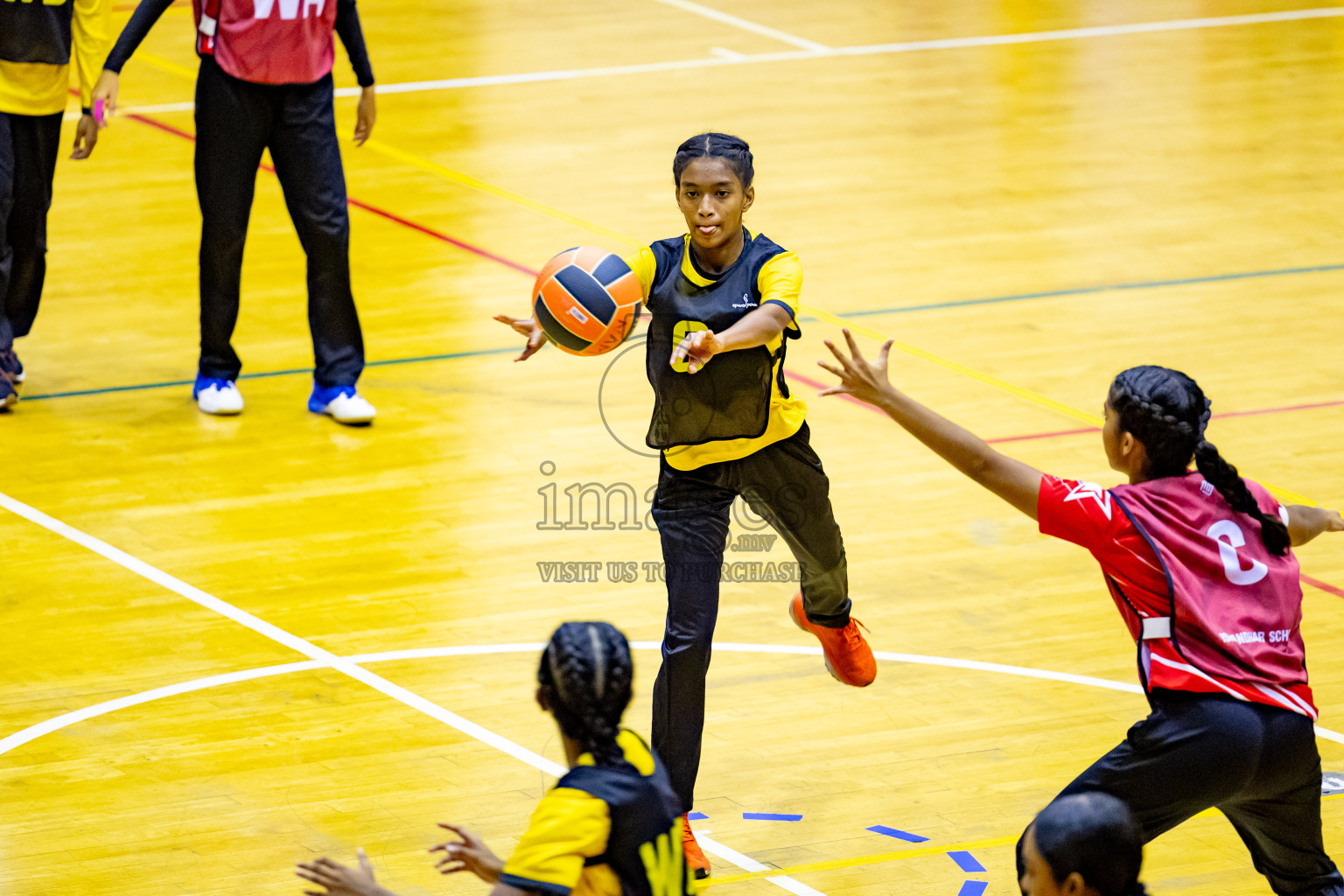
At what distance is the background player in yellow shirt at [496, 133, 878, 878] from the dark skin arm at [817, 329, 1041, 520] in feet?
3.11

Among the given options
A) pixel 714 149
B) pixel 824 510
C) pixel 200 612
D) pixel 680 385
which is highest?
pixel 714 149

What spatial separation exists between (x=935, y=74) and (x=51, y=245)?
7.50 m

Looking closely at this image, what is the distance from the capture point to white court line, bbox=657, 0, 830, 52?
16.8 m

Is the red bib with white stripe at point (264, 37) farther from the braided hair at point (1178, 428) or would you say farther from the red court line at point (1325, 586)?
the braided hair at point (1178, 428)

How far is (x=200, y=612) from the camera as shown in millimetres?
6977

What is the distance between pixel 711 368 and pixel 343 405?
3.84m

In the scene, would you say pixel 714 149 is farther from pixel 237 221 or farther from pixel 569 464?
pixel 237 221

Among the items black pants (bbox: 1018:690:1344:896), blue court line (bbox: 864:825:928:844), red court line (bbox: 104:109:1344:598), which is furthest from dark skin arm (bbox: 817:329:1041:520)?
red court line (bbox: 104:109:1344:598)

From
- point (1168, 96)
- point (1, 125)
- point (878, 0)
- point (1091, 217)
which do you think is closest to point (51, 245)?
point (1, 125)

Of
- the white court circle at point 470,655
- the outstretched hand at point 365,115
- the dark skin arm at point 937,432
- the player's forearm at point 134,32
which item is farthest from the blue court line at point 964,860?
the player's forearm at point 134,32

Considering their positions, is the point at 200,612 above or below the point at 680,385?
below

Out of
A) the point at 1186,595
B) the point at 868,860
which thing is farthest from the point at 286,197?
the point at 1186,595

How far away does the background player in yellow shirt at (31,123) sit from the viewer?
8594 millimetres

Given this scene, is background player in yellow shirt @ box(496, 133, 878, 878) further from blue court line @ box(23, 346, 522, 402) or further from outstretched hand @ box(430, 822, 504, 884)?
blue court line @ box(23, 346, 522, 402)
